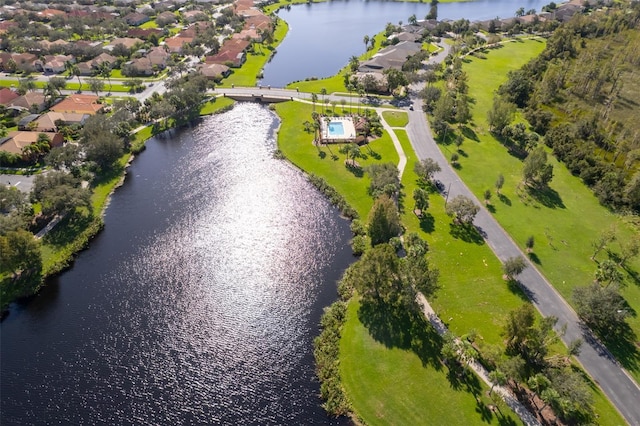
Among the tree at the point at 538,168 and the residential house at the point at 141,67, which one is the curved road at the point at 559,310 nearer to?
the tree at the point at 538,168

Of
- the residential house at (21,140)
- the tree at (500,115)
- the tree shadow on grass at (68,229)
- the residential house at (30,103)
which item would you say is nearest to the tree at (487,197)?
the tree at (500,115)

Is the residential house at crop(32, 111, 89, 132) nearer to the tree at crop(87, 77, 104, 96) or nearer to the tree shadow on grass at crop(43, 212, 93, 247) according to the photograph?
the tree at crop(87, 77, 104, 96)

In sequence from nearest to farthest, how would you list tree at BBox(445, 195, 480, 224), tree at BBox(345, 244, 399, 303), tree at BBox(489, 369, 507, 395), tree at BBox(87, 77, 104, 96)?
1. tree at BBox(489, 369, 507, 395)
2. tree at BBox(345, 244, 399, 303)
3. tree at BBox(445, 195, 480, 224)
4. tree at BBox(87, 77, 104, 96)

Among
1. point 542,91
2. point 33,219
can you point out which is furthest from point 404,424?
point 542,91

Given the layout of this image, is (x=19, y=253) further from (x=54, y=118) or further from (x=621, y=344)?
(x=621, y=344)

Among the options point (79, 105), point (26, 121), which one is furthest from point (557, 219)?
point (26, 121)

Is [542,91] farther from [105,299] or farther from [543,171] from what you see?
[105,299]

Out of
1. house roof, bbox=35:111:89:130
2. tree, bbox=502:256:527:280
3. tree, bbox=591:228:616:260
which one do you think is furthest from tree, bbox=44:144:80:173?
tree, bbox=591:228:616:260

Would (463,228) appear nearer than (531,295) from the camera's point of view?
No
